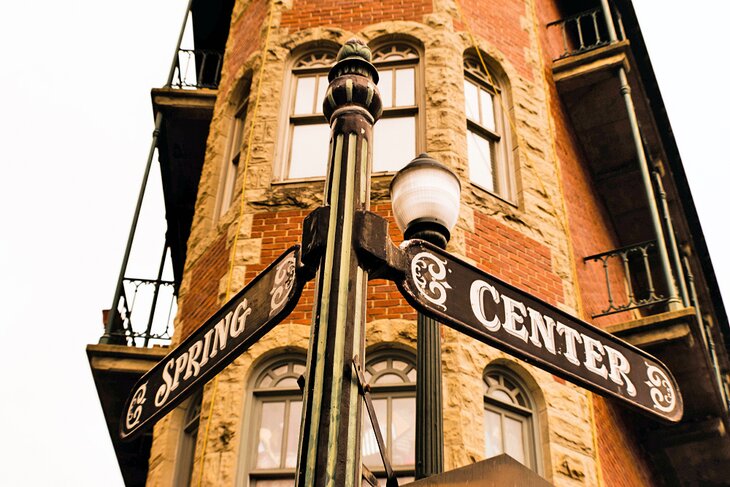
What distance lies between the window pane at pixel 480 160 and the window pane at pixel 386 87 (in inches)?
39.3

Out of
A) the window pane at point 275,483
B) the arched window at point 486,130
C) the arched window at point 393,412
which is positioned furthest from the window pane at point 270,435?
the arched window at point 486,130

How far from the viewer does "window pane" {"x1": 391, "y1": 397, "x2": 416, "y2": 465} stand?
771cm

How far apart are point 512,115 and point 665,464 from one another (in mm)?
4477

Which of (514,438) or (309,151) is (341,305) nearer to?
(514,438)

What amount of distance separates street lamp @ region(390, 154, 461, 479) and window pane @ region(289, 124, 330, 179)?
17.0ft

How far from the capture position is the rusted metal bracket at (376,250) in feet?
11.8

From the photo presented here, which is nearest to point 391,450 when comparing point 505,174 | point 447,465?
point 447,465

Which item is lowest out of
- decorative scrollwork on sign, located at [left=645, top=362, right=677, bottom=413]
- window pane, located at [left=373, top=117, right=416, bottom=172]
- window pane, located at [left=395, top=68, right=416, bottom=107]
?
decorative scrollwork on sign, located at [left=645, top=362, right=677, bottom=413]

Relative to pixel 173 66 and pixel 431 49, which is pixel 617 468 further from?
pixel 173 66

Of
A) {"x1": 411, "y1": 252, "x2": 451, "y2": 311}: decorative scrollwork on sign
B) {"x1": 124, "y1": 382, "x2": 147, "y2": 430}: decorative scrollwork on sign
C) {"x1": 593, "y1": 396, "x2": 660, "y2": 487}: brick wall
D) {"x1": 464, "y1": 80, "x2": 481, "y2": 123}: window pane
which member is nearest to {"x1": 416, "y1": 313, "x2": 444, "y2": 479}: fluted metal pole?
{"x1": 411, "y1": 252, "x2": 451, "y2": 311}: decorative scrollwork on sign

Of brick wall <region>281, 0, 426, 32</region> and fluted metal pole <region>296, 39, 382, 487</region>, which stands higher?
brick wall <region>281, 0, 426, 32</region>

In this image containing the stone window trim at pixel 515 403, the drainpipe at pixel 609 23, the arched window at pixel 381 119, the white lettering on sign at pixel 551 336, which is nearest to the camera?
the white lettering on sign at pixel 551 336

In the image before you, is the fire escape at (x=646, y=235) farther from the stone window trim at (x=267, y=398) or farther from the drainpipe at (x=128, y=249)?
the drainpipe at (x=128, y=249)

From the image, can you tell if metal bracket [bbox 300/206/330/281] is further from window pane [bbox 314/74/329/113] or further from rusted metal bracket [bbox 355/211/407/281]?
window pane [bbox 314/74/329/113]
